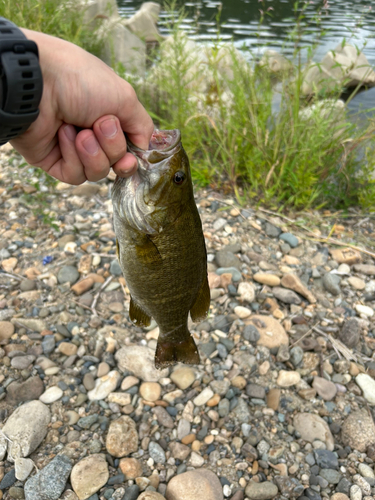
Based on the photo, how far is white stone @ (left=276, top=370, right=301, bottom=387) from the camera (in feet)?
10.5

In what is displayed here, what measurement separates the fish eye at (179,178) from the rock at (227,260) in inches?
90.2

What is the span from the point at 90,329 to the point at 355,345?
2446mm

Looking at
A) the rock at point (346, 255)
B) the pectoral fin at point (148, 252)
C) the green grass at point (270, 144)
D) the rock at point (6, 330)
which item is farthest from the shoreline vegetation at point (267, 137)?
the rock at point (6, 330)

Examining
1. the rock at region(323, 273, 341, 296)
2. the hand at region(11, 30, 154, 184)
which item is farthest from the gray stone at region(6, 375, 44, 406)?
the rock at region(323, 273, 341, 296)

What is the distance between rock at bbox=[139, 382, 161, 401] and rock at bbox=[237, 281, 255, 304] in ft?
4.07

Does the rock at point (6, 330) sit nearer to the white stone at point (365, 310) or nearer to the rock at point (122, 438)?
the rock at point (122, 438)

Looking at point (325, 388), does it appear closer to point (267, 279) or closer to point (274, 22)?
point (267, 279)

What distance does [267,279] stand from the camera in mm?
4004

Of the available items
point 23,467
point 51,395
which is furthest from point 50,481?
point 51,395

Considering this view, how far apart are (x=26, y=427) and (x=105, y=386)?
24.3 inches

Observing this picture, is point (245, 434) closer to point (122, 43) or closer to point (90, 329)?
point (90, 329)

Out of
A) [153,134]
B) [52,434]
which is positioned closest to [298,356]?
[52,434]

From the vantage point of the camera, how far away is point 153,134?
2039 millimetres

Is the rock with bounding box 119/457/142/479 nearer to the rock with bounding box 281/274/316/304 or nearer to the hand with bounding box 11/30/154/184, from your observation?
the hand with bounding box 11/30/154/184
